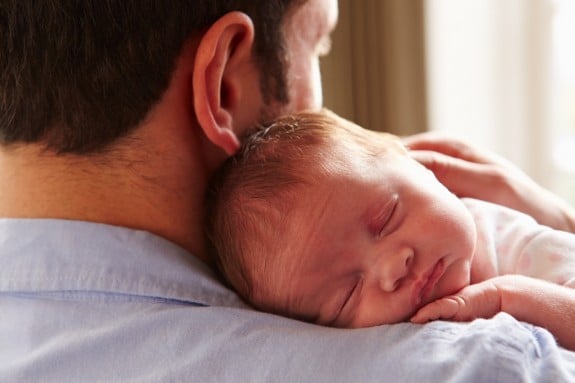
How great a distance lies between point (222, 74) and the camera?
107 cm

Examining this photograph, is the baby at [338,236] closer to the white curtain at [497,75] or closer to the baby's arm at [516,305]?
the baby's arm at [516,305]

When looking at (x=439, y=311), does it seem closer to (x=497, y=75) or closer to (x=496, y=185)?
(x=496, y=185)

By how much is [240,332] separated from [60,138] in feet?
1.16

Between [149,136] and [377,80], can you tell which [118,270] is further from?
[377,80]

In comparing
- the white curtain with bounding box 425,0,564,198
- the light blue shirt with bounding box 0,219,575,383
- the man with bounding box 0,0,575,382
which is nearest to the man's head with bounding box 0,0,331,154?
the man with bounding box 0,0,575,382

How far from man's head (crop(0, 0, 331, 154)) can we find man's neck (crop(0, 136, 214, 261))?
0.08 ft

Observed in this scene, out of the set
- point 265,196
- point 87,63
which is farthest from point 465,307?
point 87,63

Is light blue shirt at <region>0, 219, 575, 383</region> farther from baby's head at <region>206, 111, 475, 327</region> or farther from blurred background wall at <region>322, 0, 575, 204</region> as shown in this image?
blurred background wall at <region>322, 0, 575, 204</region>

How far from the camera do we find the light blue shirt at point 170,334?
786 mm

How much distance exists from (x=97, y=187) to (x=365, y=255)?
36cm

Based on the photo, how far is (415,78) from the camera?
2621 mm

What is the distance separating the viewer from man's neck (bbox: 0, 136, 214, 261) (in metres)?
0.99

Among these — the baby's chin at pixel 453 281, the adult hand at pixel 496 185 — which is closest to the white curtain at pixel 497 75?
the adult hand at pixel 496 185

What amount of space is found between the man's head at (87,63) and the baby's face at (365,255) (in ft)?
0.85
